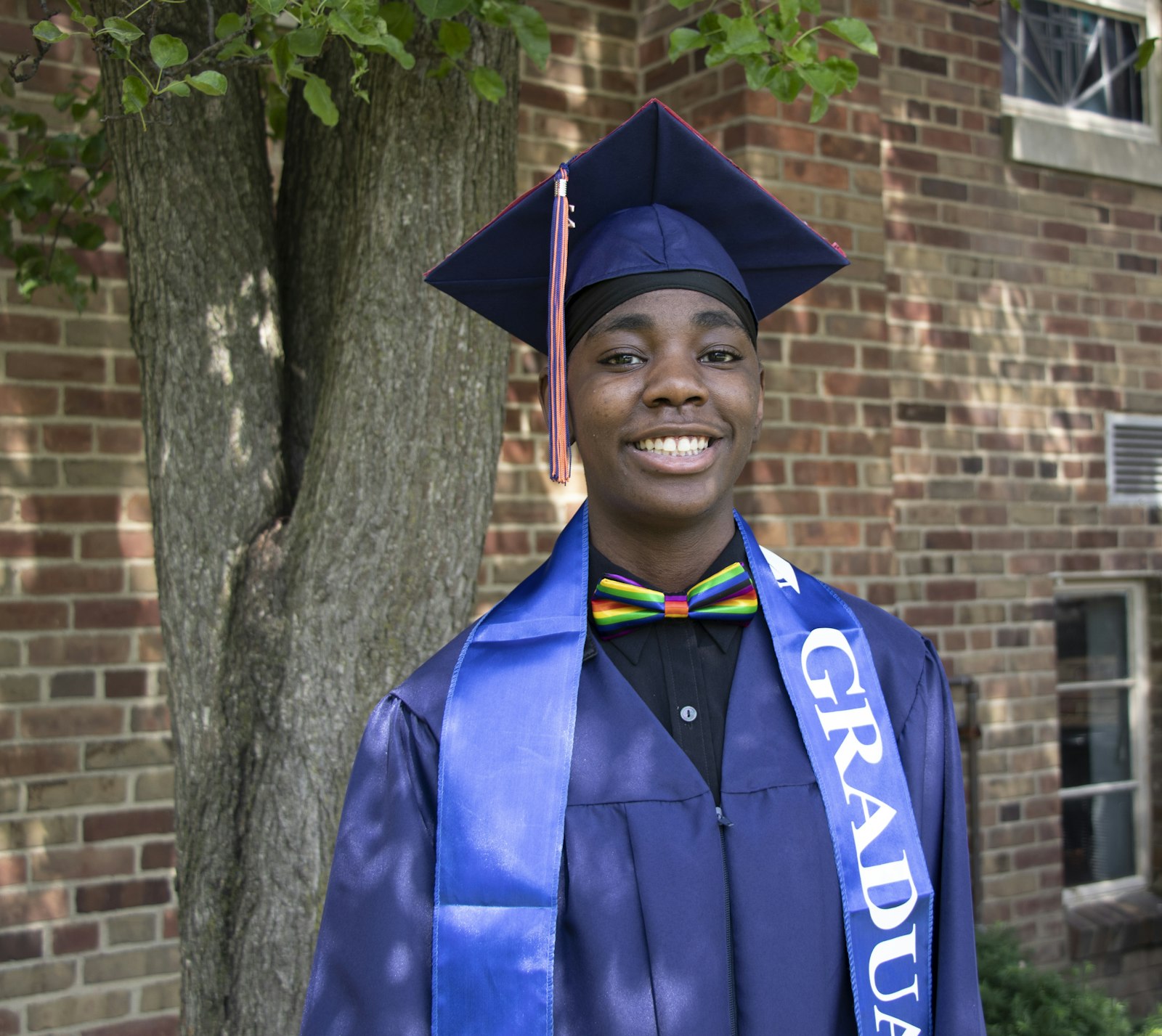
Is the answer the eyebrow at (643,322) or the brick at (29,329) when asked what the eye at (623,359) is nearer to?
the eyebrow at (643,322)

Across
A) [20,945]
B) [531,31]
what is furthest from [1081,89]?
[20,945]

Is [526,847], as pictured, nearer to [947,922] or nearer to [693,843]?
[693,843]

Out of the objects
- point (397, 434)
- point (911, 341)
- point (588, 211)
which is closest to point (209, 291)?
point (397, 434)

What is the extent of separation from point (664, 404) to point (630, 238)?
0.91ft

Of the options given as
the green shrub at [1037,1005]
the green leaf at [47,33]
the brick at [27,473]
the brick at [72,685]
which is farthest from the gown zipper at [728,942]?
the brick at [27,473]

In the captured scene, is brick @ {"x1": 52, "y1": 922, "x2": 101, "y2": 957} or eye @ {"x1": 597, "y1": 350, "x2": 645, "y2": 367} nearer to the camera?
eye @ {"x1": 597, "y1": 350, "x2": 645, "y2": 367}

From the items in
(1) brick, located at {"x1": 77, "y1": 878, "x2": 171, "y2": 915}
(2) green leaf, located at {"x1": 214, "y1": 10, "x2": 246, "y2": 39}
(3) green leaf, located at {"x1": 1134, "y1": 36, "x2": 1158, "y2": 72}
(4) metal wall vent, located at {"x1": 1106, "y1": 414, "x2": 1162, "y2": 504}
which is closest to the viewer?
(2) green leaf, located at {"x1": 214, "y1": 10, "x2": 246, "y2": 39}

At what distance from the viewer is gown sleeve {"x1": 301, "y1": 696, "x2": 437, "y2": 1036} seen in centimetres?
169

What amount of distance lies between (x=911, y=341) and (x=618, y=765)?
3.58 metres

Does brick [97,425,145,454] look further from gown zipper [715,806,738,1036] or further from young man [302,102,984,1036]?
gown zipper [715,806,738,1036]

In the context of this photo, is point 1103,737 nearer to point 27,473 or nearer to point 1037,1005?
point 1037,1005

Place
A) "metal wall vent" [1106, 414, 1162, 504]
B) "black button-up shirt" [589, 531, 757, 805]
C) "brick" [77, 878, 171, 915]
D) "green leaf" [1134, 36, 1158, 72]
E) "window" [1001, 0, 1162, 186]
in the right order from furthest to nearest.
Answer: "metal wall vent" [1106, 414, 1162, 504] → "window" [1001, 0, 1162, 186] → "brick" [77, 878, 171, 915] → "green leaf" [1134, 36, 1158, 72] → "black button-up shirt" [589, 531, 757, 805]

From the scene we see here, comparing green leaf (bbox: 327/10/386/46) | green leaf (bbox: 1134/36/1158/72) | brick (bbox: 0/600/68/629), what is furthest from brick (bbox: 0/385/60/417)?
green leaf (bbox: 1134/36/1158/72)

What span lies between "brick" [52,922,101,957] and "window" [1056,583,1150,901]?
375cm
